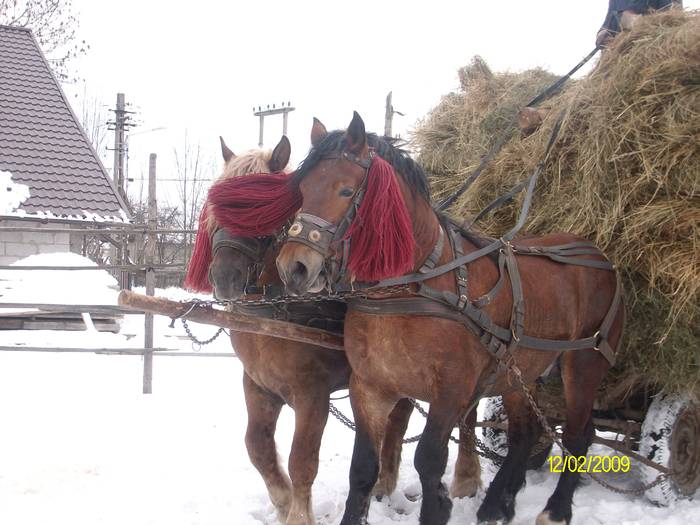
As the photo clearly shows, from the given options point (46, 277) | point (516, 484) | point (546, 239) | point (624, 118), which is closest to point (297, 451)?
point (516, 484)

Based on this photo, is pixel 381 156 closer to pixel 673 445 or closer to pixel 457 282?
pixel 457 282

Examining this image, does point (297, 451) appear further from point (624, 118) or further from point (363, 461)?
point (624, 118)

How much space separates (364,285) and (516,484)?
1801 mm

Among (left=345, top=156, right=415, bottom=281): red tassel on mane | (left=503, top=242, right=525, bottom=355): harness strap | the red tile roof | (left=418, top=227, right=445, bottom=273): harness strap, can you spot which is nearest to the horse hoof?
(left=503, top=242, right=525, bottom=355): harness strap

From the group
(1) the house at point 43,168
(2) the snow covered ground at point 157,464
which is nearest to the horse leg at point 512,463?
(2) the snow covered ground at point 157,464

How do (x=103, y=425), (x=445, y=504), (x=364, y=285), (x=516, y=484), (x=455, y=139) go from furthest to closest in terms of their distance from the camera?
(x=103, y=425)
(x=455, y=139)
(x=516, y=484)
(x=445, y=504)
(x=364, y=285)

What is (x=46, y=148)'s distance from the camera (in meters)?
10.2

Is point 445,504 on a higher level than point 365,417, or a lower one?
lower

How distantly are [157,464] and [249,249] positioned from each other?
233 cm

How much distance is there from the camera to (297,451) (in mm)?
3283

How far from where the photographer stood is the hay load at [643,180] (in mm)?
3467

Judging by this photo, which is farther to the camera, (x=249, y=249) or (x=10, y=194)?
(x=10, y=194)

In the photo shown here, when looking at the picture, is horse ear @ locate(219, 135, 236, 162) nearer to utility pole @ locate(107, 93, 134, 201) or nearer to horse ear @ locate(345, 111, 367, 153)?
horse ear @ locate(345, 111, 367, 153)
